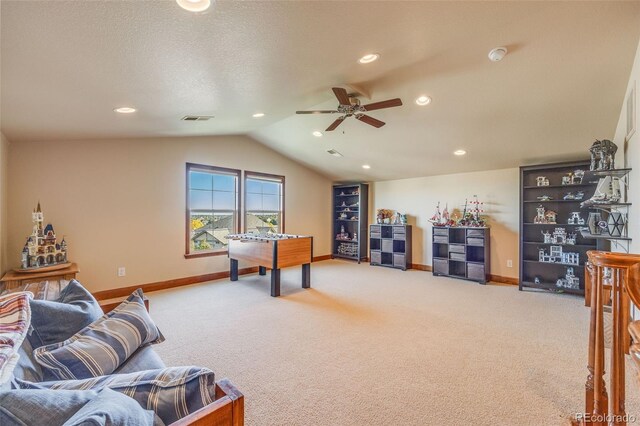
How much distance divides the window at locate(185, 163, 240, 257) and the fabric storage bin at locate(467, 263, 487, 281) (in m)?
4.46

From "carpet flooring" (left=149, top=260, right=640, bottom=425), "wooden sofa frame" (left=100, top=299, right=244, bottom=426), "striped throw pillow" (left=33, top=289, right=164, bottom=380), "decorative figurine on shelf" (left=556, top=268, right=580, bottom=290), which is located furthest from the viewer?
"decorative figurine on shelf" (left=556, top=268, right=580, bottom=290)

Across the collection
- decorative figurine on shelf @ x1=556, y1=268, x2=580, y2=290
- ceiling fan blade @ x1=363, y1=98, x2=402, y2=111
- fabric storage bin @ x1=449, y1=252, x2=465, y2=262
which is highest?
ceiling fan blade @ x1=363, y1=98, x2=402, y2=111

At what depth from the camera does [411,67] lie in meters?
2.79

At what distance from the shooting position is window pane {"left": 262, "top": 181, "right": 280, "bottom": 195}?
6.48 meters

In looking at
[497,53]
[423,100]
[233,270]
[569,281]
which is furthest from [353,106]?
[569,281]

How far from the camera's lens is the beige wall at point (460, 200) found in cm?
537

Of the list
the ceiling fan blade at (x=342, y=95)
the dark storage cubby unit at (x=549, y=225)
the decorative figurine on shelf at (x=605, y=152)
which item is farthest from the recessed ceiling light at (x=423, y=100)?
the dark storage cubby unit at (x=549, y=225)

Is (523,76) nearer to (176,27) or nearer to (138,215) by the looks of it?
(176,27)

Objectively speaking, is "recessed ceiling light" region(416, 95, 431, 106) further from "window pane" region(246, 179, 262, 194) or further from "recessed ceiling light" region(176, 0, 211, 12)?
"window pane" region(246, 179, 262, 194)

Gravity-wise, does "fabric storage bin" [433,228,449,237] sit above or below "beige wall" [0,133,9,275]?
below

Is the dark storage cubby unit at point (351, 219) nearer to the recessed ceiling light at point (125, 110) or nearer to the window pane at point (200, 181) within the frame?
the window pane at point (200, 181)

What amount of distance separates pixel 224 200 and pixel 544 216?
5639 millimetres

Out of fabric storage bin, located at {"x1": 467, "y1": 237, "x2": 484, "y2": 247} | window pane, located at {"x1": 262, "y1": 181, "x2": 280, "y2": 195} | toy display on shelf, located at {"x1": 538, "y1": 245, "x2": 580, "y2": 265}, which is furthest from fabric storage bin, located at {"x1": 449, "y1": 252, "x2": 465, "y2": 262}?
window pane, located at {"x1": 262, "y1": 181, "x2": 280, "y2": 195}

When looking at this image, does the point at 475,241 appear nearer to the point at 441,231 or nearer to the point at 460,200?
the point at 441,231
